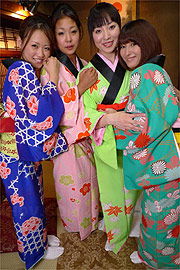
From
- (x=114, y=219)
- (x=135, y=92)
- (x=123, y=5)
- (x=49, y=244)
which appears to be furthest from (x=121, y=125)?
(x=123, y=5)

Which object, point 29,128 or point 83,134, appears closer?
point 29,128

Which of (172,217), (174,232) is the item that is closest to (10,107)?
(172,217)

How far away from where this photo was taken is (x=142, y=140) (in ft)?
5.01

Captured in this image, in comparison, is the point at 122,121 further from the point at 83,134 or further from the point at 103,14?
the point at 103,14

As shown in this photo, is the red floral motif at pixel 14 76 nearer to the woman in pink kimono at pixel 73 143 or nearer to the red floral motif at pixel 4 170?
the woman in pink kimono at pixel 73 143

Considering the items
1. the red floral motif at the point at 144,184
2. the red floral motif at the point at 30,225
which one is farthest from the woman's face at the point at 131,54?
the red floral motif at the point at 30,225

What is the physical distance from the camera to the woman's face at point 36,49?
1712 millimetres

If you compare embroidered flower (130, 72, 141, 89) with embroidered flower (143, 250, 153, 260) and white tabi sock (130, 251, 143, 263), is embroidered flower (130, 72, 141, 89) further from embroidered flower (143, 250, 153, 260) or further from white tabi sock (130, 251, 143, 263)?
white tabi sock (130, 251, 143, 263)

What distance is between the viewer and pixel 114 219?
6.59 feet

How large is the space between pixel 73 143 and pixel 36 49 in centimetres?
81

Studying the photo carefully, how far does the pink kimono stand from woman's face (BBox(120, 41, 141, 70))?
445 mm

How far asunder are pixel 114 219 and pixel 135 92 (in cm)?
113

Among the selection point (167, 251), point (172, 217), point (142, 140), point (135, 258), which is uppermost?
point (142, 140)

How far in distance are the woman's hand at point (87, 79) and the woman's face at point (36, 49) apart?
325 mm
